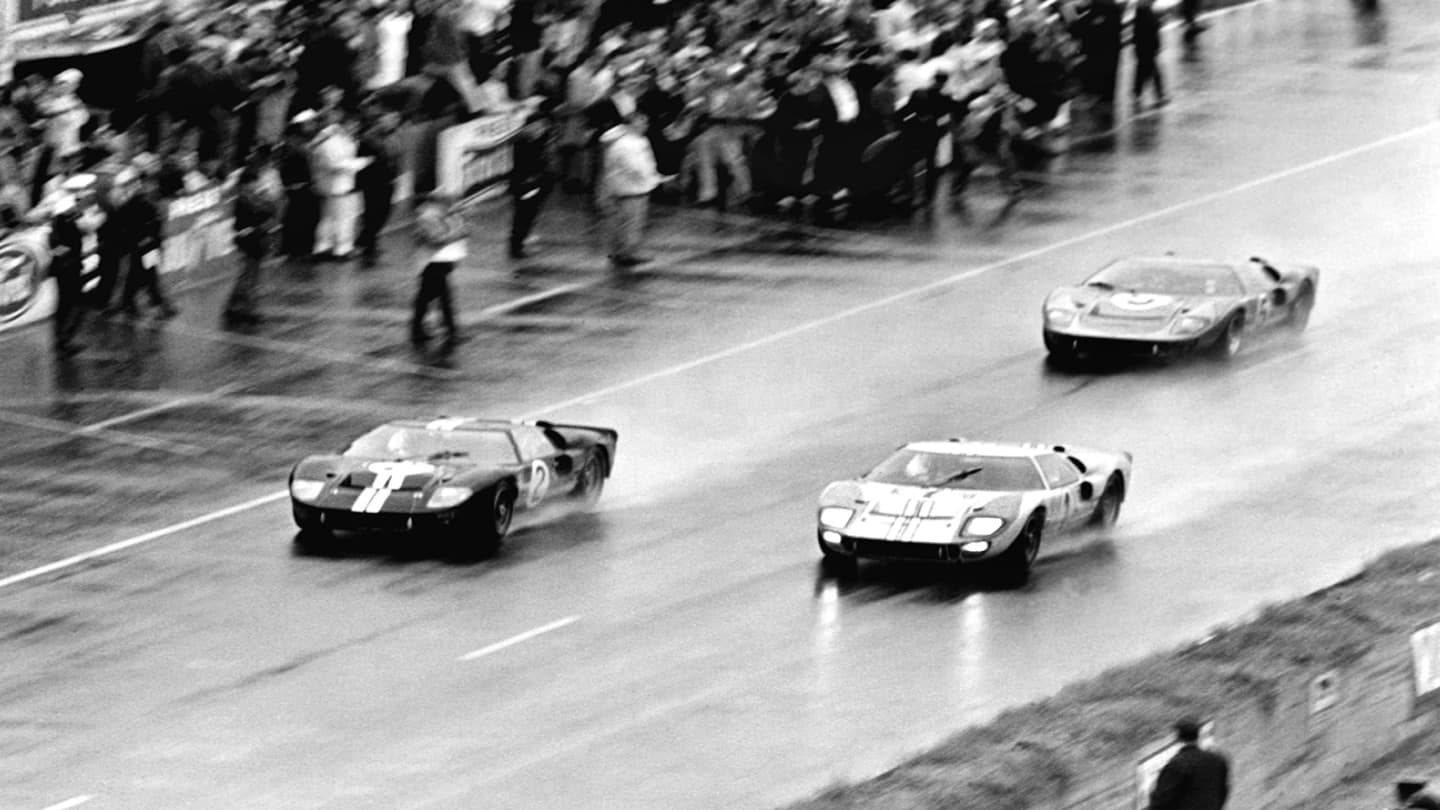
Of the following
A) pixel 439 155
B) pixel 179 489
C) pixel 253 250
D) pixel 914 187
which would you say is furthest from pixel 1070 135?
pixel 179 489

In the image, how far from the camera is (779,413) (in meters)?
31.5

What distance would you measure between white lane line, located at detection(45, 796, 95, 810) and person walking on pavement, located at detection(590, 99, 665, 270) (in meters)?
17.4

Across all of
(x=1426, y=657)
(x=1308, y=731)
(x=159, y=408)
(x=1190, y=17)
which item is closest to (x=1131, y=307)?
(x=159, y=408)

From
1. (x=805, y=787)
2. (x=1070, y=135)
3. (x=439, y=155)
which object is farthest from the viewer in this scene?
(x=1070, y=135)

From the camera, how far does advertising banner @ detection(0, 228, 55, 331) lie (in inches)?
1293

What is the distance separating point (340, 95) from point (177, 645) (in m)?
13.8

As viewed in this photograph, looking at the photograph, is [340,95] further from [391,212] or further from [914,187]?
[914,187]

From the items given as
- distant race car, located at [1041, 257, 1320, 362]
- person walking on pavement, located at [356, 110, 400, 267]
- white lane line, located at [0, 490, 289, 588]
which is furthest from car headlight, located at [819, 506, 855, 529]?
person walking on pavement, located at [356, 110, 400, 267]

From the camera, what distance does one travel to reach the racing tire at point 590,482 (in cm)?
2766

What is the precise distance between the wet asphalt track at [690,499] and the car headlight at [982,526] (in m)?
0.48

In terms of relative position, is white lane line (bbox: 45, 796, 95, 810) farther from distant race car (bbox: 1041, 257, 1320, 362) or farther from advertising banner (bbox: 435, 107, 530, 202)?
advertising banner (bbox: 435, 107, 530, 202)

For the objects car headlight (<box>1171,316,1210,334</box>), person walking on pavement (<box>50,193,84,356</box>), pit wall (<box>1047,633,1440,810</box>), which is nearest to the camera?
pit wall (<box>1047,633,1440,810</box>)

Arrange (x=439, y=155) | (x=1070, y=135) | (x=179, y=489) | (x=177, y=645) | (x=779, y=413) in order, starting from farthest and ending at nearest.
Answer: (x=1070, y=135)
(x=439, y=155)
(x=779, y=413)
(x=179, y=489)
(x=177, y=645)

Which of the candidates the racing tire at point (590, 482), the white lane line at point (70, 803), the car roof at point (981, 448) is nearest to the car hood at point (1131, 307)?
the car roof at point (981, 448)
